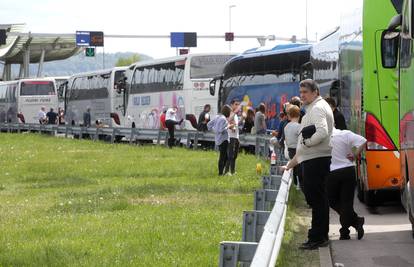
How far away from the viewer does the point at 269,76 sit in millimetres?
37844

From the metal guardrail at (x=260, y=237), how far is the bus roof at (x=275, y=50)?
77.8 feet

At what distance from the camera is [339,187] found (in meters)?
13.5

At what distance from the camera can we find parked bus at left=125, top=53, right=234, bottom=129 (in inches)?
1727

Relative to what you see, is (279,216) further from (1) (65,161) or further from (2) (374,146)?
(1) (65,161)

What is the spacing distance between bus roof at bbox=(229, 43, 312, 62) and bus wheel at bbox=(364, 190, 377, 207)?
1877 cm

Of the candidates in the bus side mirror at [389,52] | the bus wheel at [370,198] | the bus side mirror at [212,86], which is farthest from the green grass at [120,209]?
the bus side mirror at [212,86]

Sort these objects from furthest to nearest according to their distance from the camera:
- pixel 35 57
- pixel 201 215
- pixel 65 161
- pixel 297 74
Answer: pixel 35 57
pixel 297 74
pixel 65 161
pixel 201 215

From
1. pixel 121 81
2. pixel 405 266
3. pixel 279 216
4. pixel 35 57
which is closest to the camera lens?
pixel 279 216

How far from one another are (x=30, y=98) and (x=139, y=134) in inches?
1158

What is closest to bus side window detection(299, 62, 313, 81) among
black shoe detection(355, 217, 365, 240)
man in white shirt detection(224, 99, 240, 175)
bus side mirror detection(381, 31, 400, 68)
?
man in white shirt detection(224, 99, 240, 175)

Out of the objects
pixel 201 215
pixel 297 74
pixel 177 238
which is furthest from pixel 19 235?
pixel 297 74

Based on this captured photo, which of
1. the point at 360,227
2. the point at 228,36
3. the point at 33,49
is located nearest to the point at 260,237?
the point at 360,227

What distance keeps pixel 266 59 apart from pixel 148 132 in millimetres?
7441

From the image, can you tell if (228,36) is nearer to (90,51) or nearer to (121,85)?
(90,51)
